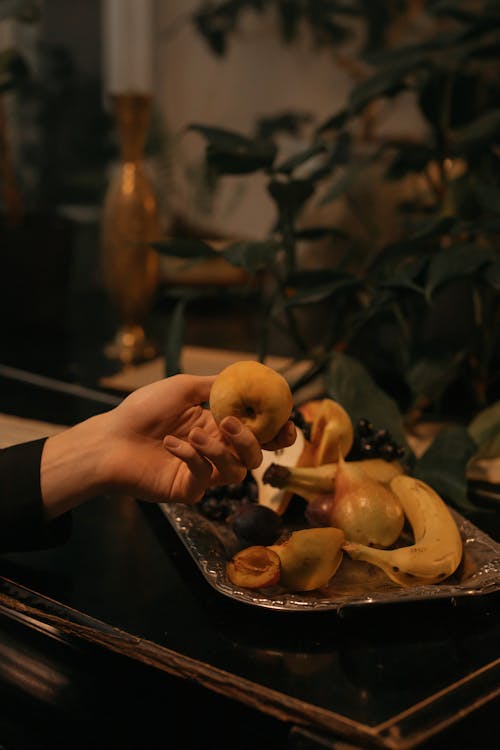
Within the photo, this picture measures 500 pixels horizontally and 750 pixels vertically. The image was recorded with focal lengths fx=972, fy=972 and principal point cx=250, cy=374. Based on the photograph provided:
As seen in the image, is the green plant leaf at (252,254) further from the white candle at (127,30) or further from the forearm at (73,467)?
the white candle at (127,30)

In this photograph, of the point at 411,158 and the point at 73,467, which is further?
the point at 411,158

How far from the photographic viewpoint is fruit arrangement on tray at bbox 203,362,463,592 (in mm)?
676

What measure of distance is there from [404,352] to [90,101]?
166cm

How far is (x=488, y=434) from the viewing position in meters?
1.08

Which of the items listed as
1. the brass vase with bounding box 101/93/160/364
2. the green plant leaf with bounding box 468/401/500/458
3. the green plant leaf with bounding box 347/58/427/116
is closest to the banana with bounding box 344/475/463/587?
the green plant leaf with bounding box 468/401/500/458

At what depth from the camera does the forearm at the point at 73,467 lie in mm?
725

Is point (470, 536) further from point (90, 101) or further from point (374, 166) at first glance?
point (90, 101)

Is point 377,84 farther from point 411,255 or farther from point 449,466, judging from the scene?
point 449,466

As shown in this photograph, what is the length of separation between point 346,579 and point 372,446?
192 millimetres

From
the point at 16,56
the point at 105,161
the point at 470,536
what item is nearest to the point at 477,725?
the point at 470,536

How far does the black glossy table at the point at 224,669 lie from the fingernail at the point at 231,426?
5.8 inches

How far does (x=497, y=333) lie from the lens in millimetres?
1289

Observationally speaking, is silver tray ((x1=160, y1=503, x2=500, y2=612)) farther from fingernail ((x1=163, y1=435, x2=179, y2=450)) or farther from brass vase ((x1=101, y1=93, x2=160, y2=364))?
brass vase ((x1=101, y1=93, x2=160, y2=364))

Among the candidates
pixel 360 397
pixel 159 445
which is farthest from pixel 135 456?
pixel 360 397
